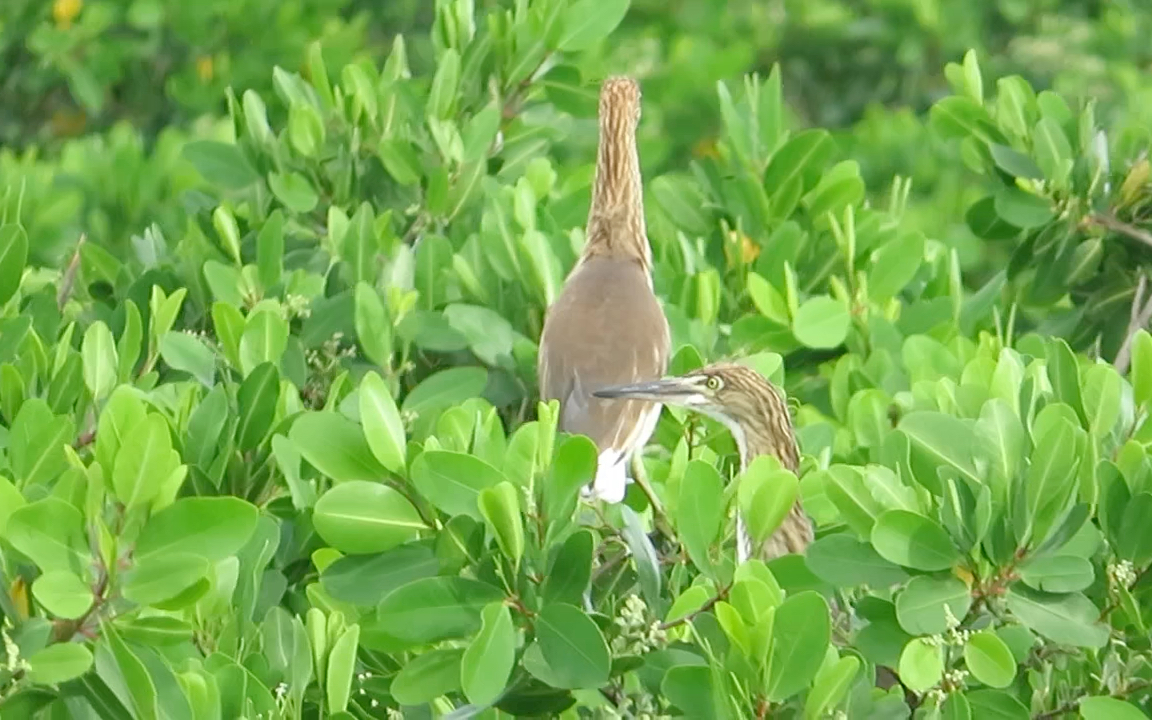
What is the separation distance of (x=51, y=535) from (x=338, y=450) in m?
0.44

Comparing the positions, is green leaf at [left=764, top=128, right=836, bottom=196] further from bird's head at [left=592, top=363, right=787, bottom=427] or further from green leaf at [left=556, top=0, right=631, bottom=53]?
bird's head at [left=592, top=363, right=787, bottom=427]

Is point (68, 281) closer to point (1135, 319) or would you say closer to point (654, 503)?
point (654, 503)

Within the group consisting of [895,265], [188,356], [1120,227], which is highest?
[188,356]

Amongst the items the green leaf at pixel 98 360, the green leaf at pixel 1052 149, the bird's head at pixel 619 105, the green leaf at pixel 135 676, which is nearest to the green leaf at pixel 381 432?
the green leaf at pixel 135 676

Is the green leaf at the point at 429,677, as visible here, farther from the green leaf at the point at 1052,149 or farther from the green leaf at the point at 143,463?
the green leaf at the point at 1052,149

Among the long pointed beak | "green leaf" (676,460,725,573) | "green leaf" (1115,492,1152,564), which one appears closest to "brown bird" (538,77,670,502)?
the long pointed beak

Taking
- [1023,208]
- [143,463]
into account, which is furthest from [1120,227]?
[143,463]

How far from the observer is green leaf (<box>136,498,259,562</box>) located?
253cm

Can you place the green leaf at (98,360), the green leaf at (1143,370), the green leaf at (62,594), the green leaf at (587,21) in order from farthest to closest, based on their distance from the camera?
the green leaf at (587,21), the green leaf at (98,360), the green leaf at (1143,370), the green leaf at (62,594)

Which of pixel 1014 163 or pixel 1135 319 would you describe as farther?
pixel 1014 163

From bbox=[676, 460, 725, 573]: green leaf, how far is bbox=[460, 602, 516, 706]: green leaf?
0.31m

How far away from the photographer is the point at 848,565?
2.68m

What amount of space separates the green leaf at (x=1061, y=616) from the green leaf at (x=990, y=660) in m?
0.05

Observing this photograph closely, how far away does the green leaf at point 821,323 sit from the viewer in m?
4.09
